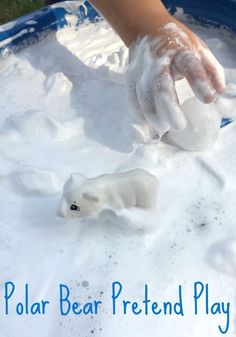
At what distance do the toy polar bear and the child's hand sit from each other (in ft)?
0.51

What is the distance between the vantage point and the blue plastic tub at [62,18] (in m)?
1.47

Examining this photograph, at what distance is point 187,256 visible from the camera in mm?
1003

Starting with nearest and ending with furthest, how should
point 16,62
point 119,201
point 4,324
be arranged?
point 4,324, point 119,201, point 16,62

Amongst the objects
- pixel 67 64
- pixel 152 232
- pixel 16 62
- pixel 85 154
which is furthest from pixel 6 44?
pixel 152 232

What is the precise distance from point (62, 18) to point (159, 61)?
1.76 feet

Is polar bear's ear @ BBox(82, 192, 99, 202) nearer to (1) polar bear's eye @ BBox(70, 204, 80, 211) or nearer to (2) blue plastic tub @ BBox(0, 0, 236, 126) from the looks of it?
(1) polar bear's eye @ BBox(70, 204, 80, 211)

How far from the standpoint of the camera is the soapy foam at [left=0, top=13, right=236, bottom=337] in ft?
3.10

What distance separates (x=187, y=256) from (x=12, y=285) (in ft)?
1.17

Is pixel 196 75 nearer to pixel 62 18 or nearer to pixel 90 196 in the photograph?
pixel 90 196

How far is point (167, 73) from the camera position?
1.10 meters

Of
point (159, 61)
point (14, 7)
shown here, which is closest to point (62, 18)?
point (159, 61)

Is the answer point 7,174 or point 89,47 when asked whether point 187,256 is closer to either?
point 7,174

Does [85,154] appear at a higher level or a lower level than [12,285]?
higher

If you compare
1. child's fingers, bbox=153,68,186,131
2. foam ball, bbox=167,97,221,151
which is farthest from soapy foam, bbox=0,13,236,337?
child's fingers, bbox=153,68,186,131
